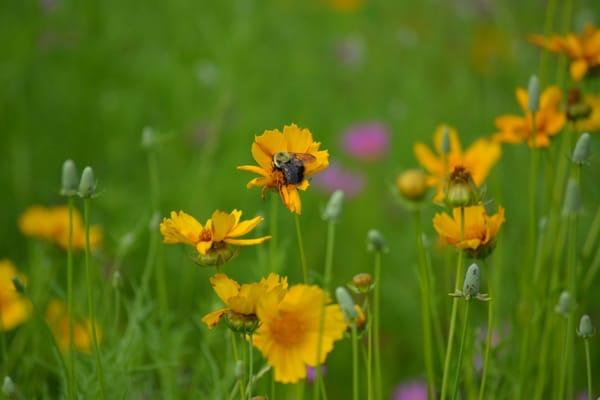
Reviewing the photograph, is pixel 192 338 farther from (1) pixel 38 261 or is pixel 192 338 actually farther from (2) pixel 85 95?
(2) pixel 85 95

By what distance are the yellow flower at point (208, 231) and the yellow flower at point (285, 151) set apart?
3 cm

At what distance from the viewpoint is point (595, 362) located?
1.54 m

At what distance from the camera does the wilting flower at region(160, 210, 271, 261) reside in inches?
26.1

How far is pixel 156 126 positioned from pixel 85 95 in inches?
9.5

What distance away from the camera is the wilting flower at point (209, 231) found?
2.18 feet

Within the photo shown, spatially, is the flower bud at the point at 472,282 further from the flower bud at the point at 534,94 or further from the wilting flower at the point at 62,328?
the wilting flower at the point at 62,328

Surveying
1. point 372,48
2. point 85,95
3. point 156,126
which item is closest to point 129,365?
point 156,126

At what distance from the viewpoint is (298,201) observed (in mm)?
677

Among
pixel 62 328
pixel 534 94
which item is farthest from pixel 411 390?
pixel 534 94

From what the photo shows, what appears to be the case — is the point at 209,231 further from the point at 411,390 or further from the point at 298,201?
the point at 411,390

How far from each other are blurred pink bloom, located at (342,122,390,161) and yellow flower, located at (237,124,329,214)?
4.29 ft

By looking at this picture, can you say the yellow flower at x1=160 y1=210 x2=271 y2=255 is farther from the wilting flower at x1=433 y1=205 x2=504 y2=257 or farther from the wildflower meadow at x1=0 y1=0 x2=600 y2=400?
the wilting flower at x1=433 y1=205 x2=504 y2=257

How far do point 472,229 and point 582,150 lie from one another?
0.14 metres

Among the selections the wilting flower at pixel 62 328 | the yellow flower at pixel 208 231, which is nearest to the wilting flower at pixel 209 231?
the yellow flower at pixel 208 231
